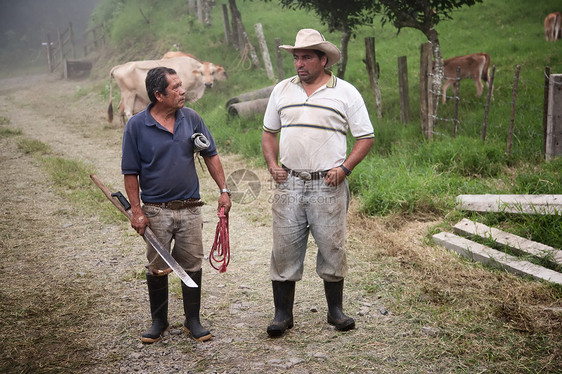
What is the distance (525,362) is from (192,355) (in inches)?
81.9

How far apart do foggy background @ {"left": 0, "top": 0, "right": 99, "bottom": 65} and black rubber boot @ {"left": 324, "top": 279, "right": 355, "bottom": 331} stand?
32650 millimetres

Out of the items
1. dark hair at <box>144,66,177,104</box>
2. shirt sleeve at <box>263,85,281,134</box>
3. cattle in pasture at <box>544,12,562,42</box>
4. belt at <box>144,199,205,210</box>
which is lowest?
belt at <box>144,199,205,210</box>

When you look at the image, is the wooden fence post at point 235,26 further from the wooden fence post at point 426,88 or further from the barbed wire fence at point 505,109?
the wooden fence post at point 426,88

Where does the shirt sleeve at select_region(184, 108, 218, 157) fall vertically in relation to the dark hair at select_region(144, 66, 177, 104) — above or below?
below

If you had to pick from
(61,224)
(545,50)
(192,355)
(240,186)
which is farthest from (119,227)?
(545,50)

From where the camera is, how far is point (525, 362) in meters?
3.00

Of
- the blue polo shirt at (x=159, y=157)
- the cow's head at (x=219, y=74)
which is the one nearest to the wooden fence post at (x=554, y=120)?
the blue polo shirt at (x=159, y=157)

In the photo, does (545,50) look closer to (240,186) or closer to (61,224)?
(240,186)

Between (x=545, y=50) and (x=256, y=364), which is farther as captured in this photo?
(x=545, y=50)

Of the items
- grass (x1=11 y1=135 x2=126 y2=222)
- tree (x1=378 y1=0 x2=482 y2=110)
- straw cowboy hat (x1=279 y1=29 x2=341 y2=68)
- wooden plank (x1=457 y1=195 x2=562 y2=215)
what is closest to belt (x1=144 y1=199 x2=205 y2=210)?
straw cowboy hat (x1=279 y1=29 x2=341 y2=68)

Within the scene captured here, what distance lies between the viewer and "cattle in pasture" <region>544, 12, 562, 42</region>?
43.3 feet

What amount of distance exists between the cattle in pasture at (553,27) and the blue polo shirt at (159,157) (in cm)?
1305

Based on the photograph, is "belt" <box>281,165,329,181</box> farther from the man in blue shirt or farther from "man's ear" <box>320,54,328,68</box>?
"man's ear" <box>320,54,328,68</box>
